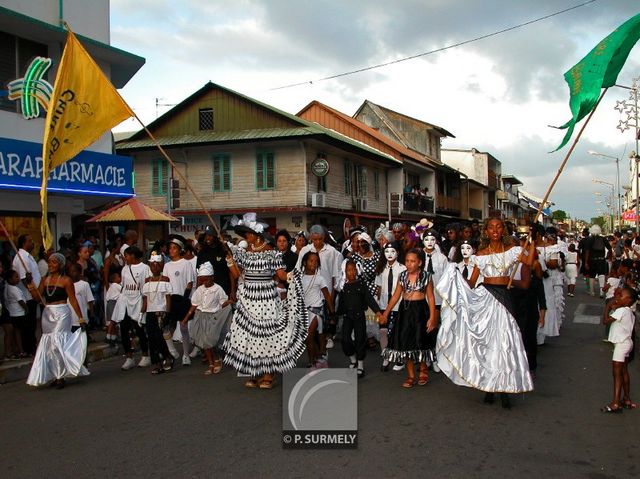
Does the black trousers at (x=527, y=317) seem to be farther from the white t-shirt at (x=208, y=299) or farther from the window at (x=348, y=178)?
the window at (x=348, y=178)

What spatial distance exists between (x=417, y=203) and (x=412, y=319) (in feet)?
103

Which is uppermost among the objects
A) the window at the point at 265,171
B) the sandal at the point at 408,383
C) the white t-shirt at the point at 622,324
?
the window at the point at 265,171

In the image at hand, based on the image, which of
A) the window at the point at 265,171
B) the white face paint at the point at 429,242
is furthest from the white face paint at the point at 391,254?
the window at the point at 265,171

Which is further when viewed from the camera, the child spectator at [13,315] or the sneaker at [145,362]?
the child spectator at [13,315]

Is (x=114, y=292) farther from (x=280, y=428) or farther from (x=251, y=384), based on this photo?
(x=280, y=428)

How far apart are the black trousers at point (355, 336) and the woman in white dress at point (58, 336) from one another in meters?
3.25

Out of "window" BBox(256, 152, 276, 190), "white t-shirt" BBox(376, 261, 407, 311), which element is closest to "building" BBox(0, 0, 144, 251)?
"white t-shirt" BBox(376, 261, 407, 311)

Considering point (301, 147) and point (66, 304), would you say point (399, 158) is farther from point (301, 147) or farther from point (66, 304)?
point (66, 304)

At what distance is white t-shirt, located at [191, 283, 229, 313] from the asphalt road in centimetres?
89

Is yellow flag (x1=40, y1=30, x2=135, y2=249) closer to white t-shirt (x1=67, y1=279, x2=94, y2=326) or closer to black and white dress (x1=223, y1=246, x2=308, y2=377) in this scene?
white t-shirt (x1=67, y1=279, x2=94, y2=326)

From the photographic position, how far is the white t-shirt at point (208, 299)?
28.1ft

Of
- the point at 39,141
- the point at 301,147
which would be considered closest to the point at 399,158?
the point at 301,147

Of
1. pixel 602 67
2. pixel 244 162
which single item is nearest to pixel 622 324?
pixel 602 67

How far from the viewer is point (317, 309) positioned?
8.45 metres
